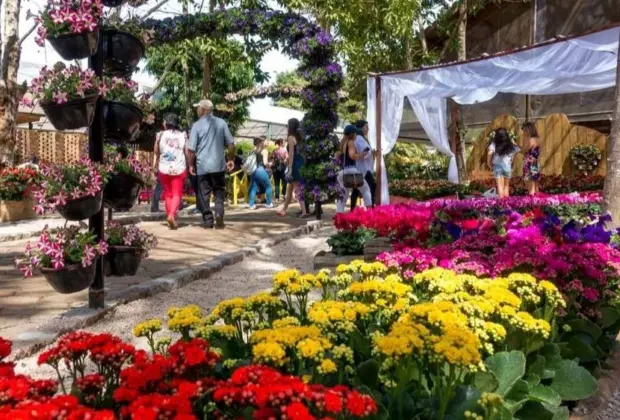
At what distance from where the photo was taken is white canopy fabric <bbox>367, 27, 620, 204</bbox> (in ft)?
25.6

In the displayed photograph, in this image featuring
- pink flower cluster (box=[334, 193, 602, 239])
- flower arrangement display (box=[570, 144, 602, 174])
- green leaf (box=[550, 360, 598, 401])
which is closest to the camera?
green leaf (box=[550, 360, 598, 401])

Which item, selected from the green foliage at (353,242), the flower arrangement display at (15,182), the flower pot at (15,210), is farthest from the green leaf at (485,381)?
the flower pot at (15,210)

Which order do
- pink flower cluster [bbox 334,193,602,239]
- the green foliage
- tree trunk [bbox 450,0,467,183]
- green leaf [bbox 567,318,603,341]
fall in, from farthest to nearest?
tree trunk [bbox 450,0,467,183] → the green foliage → pink flower cluster [bbox 334,193,602,239] → green leaf [bbox 567,318,603,341]

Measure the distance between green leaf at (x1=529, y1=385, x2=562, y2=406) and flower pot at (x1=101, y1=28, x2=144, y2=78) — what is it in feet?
11.1

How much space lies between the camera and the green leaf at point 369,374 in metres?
2.01

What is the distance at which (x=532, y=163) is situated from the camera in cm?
1038

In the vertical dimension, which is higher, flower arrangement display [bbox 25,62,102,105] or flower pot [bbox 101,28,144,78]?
flower pot [bbox 101,28,144,78]

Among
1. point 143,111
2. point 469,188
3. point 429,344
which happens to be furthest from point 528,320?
point 469,188

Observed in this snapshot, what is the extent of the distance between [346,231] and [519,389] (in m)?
4.02

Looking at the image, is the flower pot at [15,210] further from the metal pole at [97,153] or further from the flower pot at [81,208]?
the flower pot at [81,208]

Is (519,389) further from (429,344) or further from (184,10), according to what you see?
(184,10)

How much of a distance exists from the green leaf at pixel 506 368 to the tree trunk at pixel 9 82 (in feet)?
31.5

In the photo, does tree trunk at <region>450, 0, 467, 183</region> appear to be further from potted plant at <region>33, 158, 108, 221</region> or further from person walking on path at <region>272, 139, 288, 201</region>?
potted plant at <region>33, 158, 108, 221</region>

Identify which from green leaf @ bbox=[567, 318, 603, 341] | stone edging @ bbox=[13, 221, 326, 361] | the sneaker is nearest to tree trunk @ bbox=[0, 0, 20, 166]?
the sneaker
